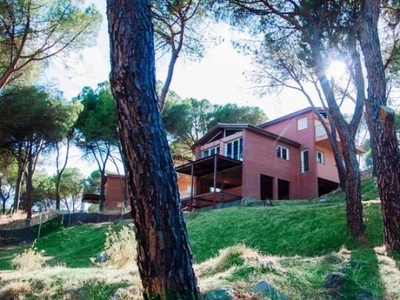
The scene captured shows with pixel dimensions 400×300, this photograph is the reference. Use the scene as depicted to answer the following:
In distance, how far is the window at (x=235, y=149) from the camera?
1894 centimetres

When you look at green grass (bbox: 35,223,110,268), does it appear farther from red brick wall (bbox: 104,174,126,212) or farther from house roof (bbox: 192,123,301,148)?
red brick wall (bbox: 104,174,126,212)

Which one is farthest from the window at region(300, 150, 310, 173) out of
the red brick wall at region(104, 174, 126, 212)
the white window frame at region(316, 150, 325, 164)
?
the red brick wall at region(104, 174, 126, 212)

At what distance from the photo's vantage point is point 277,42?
35.4 feet

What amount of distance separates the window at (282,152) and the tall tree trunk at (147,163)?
1732cm

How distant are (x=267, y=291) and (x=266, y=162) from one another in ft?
52.1

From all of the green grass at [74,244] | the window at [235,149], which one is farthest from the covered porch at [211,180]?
the green grass at [74,244]

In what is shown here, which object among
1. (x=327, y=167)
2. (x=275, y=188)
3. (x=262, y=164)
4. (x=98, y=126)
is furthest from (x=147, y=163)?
(x=98, y=126)

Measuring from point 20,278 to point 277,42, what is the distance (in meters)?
8.35

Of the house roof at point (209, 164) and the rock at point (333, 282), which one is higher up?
the house roof at point (209, 164)

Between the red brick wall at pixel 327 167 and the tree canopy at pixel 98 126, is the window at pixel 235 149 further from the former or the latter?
the tree canopy at pixel 98 126

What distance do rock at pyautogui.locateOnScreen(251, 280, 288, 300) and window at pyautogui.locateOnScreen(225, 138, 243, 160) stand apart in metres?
15.3

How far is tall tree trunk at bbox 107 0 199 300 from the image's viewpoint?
2.53m

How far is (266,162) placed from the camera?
19047 millimetres

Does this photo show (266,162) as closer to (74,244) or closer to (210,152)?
(210,152)
